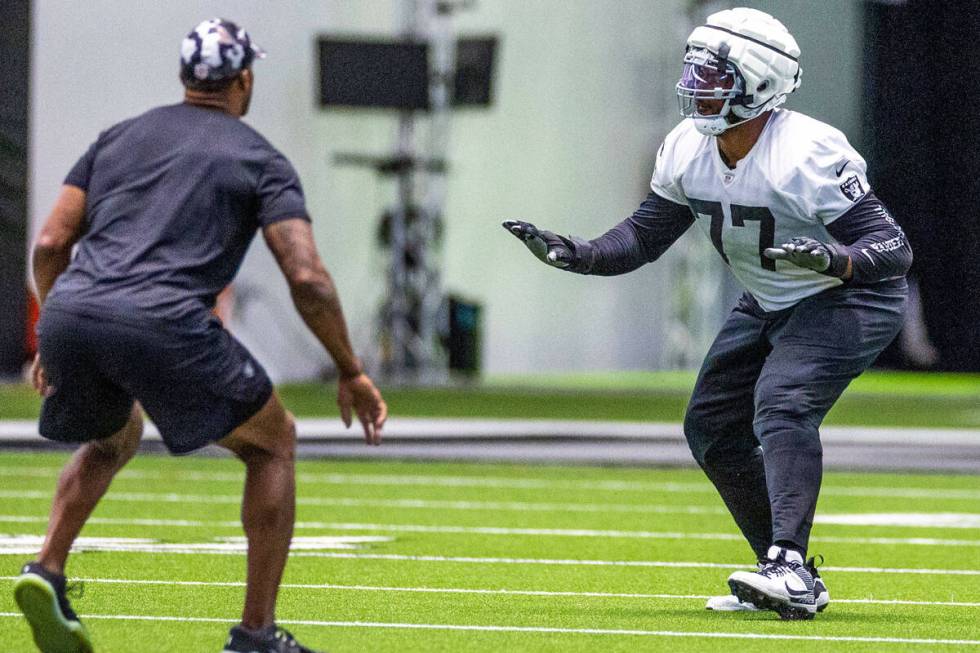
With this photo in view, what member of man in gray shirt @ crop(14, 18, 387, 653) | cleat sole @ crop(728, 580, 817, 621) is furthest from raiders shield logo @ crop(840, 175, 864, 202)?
man in gray shirt @ crop(14, 18, 387, 653)

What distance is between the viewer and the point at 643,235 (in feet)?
22.3

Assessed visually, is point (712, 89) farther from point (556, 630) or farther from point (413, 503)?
point (413, 503)

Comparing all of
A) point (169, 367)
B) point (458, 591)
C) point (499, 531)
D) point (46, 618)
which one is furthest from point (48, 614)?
point (499, 531)

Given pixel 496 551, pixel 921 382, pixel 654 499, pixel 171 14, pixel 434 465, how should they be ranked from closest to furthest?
pixel 496 551
pixel 654 499
pixel 434 465
pixel 171 14
pixel 921 382

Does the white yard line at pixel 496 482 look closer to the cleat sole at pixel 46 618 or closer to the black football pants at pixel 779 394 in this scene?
the black football pants at pixel 779 394

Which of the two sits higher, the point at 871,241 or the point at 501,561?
the point at 871,241

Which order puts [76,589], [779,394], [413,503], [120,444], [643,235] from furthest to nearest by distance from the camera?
[413,503] < [643,235] < [779,394] < [76,589] < [120,444]

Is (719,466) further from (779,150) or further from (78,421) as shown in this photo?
(78,421)

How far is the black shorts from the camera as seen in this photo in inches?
190

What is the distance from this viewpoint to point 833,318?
6.34 m

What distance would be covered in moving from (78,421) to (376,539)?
12.7 ft

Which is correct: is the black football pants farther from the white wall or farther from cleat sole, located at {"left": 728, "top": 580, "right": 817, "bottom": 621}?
the white wall

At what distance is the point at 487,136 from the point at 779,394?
2210cm

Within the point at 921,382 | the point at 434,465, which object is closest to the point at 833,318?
the point at 434,465
